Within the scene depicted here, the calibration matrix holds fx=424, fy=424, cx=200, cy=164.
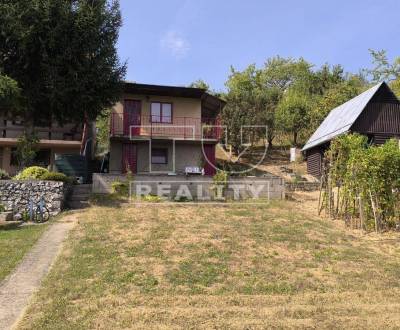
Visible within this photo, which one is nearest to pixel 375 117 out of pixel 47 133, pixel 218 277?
pixel 47 133

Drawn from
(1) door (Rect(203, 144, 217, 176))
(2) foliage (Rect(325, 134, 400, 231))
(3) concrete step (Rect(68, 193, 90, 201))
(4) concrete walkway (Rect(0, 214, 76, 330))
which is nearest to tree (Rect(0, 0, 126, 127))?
(3) concrete step (Rect(68, 193, 90, 201))

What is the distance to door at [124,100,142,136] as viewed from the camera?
76.3ft

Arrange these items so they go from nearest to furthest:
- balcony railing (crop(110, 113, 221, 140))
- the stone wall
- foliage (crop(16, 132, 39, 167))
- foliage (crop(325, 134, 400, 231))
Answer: foliage (crop(325, 134, 400, 231)) < the stone wall < foliage (crop(16, 132, 39, 167)) < balcony railing (crop(110, 113, 221, 140))

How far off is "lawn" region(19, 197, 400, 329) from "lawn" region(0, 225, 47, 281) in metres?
1.04

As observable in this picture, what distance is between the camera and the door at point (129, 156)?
76.1ft

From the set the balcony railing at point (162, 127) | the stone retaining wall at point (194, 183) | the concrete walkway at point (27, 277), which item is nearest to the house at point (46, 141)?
the balcony railing at point (162, 127)

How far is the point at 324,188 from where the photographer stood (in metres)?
17.2

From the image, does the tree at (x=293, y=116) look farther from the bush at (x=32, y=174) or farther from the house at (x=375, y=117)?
the bush at (x=32, y=174)

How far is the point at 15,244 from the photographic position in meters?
11.5

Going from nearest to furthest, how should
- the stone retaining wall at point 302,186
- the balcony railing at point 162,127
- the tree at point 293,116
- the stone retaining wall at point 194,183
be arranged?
the stone retaining wall at point 194,183 → the stone retaining wall at point 302,186 → the balcony railing at point 162,127 → the tree at point 293,116

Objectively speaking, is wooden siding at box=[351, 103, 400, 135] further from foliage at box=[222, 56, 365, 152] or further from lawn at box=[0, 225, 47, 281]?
lawn at box=[0, 225, 47, 281]

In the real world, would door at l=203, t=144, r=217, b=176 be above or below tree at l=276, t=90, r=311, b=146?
below

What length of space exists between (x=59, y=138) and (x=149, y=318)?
2148cm

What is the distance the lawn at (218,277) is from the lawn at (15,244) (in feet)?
3.40
